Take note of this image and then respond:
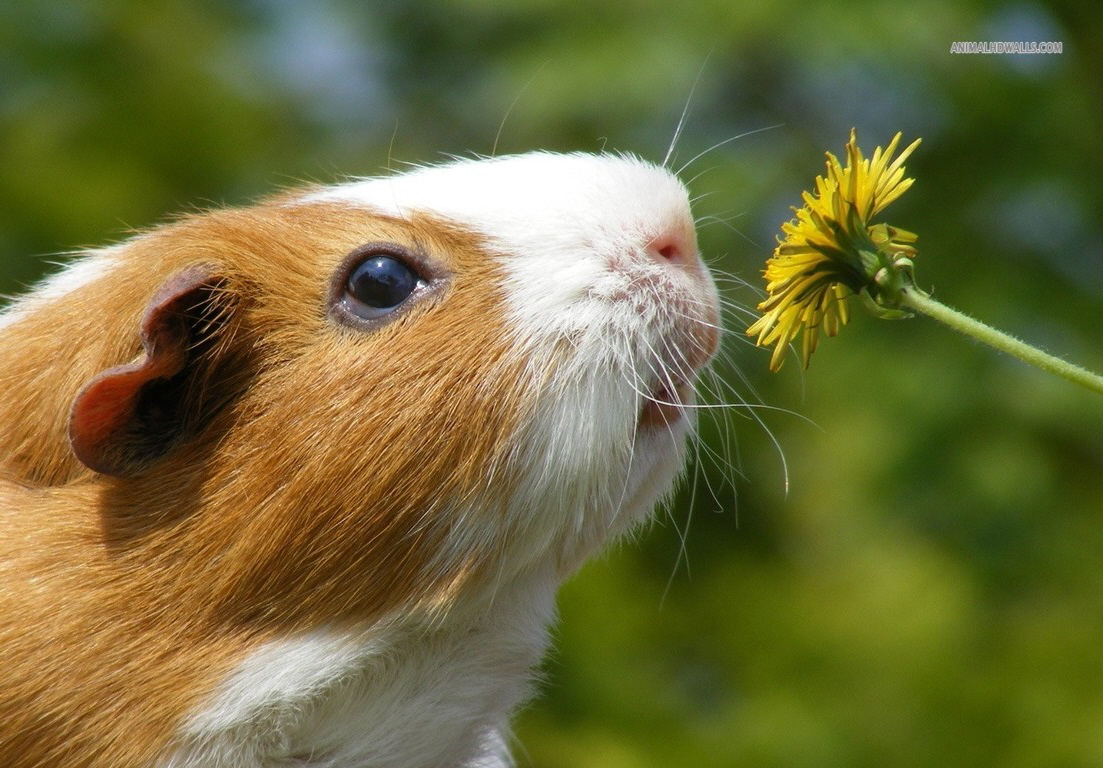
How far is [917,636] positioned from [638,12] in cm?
274

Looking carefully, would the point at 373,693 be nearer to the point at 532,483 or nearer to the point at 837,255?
the point at 532,483

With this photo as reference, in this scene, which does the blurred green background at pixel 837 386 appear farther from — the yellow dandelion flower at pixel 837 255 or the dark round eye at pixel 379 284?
the yellow dandelion flower at pixel 837 255

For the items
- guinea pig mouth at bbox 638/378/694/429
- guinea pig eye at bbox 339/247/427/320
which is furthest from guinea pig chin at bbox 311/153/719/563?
guinea pig eye at bbox 339/247/427/320

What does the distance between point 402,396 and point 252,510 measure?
0.37 m

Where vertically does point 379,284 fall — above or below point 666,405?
above

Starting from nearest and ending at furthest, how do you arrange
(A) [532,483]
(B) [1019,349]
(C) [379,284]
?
1. (B) [1019,349]
2. (A) [532,483]
3. (C) [379,284]

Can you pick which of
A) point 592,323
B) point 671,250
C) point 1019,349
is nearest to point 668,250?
point 671,250

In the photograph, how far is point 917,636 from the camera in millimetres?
4727

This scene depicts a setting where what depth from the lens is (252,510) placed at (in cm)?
249

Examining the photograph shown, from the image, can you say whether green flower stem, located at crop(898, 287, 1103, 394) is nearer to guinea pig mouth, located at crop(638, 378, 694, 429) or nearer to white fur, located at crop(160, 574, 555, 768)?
guinea pig mouth, located at crop(638, 378, 694, 429)

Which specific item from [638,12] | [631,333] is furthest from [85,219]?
[631,333]

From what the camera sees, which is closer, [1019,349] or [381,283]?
[1019,349]

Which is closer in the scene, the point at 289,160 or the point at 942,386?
the point at 942,386

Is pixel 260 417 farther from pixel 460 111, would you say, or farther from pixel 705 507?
pixel 460 111
